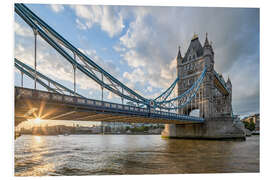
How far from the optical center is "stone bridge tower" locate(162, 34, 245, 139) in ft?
74.6

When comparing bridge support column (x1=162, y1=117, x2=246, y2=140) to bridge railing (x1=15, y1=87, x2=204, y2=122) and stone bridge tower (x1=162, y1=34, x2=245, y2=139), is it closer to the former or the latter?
stone bridge tower (x1=162, y1=34, x2=245, y2=139)

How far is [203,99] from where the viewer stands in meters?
28.1

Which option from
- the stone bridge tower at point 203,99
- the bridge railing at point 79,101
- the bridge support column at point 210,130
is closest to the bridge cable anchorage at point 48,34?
the bridge railing at point 79,101

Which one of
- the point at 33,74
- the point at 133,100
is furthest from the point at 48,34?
the point at 133,100

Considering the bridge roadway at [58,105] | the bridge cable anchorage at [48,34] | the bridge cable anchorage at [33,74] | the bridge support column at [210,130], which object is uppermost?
the bridge cable anchorage at [48,34]

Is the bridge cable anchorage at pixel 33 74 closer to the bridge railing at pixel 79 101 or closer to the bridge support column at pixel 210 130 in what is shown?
the bridge railing at pixel 79 101

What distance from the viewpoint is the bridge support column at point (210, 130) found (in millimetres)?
22000

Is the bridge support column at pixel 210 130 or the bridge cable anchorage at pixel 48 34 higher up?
the bridge cable anchorage at pixel 48 34

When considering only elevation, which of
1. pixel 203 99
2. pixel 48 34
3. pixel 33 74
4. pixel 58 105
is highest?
pixel 48 34

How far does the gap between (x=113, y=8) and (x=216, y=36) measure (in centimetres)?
737

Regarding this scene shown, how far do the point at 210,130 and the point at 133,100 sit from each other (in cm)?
1418

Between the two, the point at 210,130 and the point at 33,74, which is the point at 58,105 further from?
the point at 210,130

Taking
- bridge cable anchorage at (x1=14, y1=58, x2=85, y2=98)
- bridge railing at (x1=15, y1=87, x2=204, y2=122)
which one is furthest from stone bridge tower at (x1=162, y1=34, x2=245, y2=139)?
bridge cable anchorage at (x1=14, y1=58, x2=85, y2=98)
